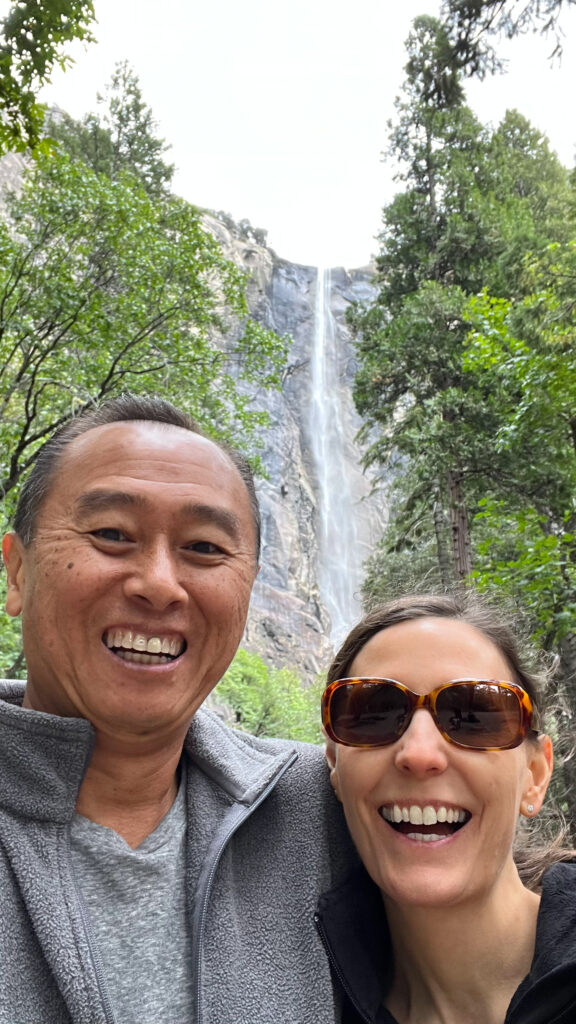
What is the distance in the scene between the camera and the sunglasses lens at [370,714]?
136 cm

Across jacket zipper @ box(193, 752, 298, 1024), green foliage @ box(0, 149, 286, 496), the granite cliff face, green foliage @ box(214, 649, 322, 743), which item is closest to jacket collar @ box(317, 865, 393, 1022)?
jacket zipper @ box(193, 752, 298, 1024)

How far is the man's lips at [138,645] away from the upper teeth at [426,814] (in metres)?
0.54

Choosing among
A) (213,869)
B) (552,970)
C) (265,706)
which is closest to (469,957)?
(552,970)

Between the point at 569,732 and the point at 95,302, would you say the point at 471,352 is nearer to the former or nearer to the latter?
the point at 95,302

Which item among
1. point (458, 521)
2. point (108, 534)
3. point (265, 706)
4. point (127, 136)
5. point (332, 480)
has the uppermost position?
point (127, 136)

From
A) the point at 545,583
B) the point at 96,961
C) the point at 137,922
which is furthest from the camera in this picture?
the point at 545,583

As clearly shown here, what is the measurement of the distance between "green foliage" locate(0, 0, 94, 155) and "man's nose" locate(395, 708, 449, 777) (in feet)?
9.49

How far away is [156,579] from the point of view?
1.29 metres

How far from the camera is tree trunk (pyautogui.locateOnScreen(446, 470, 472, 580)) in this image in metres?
10.6

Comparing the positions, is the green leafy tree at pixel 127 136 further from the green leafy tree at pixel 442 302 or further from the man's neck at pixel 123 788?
the man's neck at pixel 123 788

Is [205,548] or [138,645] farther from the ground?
[205,548]

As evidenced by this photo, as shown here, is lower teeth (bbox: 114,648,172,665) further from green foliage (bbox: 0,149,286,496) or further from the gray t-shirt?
green foliage (bbox: 0,149,286,496)

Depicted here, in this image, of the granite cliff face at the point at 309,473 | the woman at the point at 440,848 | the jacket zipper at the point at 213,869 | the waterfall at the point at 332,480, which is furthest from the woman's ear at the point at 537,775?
the waterfall at the point at 332,480

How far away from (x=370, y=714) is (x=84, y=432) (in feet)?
2.88
